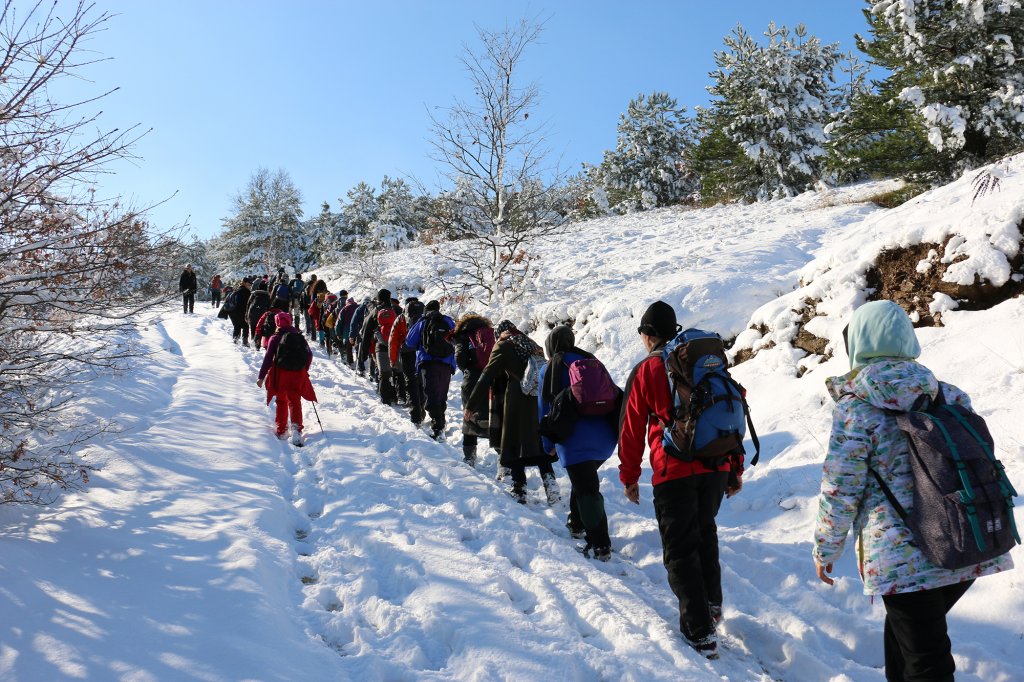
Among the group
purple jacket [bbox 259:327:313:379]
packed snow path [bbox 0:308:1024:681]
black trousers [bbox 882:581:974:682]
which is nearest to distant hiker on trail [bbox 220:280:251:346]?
purple jacket [bbox 259:327:313:379]

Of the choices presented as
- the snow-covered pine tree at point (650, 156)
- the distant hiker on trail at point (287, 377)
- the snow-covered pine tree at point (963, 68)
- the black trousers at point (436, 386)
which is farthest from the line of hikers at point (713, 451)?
the snow-covered pine tree at point (650, 156)

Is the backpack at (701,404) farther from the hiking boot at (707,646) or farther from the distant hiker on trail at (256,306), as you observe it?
the distant hiker on trail at (256,306)

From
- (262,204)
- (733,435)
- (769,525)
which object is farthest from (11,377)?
(262,204)

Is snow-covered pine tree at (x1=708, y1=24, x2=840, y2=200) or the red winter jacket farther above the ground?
snow-covered pine tree at (x1=708, y1=24, x2=840, y2=200)

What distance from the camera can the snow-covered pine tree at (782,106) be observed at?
27969 millimetres

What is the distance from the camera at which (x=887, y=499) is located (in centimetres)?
246

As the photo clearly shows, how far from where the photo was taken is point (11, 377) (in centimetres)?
531

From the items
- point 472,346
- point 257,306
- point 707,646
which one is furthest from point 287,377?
point 257,306

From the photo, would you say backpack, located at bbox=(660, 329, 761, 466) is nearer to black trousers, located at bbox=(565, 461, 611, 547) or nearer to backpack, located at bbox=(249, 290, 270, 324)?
black trousers, located at bbox=(565, 461, 611, 547)

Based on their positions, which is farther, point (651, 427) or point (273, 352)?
point (273, 352)

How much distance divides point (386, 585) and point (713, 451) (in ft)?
8.00

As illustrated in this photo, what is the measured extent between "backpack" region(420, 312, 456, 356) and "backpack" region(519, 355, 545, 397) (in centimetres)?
221

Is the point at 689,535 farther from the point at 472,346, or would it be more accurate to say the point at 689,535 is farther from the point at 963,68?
the point at 963,68

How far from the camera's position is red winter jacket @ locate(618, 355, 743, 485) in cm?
369
